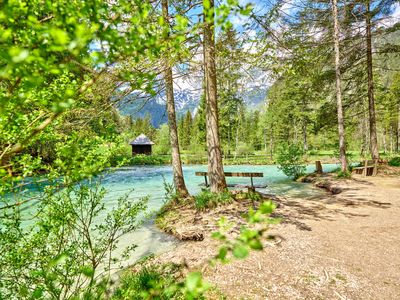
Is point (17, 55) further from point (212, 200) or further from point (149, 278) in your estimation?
point (212, 200)

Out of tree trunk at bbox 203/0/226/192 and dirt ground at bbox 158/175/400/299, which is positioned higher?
tree trunk at bbox 203/0/226/192

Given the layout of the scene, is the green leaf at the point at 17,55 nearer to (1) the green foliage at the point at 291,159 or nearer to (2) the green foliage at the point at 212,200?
(2) the green foliage at the point at 212,200

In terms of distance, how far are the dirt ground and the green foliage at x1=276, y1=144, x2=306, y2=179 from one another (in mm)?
8673

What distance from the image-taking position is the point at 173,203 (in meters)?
8.71

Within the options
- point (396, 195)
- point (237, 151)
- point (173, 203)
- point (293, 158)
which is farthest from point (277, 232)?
point (237, 151)

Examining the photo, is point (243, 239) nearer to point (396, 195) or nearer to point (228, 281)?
point (228, 281)

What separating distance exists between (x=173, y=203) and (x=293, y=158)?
1063 cm

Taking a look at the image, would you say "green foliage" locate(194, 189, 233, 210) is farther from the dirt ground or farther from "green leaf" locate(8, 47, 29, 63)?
"green leaf" locate(8, 47, 29, 63)

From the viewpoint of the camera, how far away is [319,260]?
166 inches

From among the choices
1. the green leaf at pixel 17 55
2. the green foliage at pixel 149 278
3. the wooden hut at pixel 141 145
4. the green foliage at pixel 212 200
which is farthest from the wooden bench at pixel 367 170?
the wooden hut at pixel 141 145

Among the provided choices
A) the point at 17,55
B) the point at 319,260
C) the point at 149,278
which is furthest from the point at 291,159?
the point at 17,55

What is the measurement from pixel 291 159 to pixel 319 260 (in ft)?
41.8

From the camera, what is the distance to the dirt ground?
11.3ft

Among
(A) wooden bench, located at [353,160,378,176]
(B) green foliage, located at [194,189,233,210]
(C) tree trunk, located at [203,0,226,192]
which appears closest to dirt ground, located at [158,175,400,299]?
(B) green foliage, located at [194,189,233,210]
